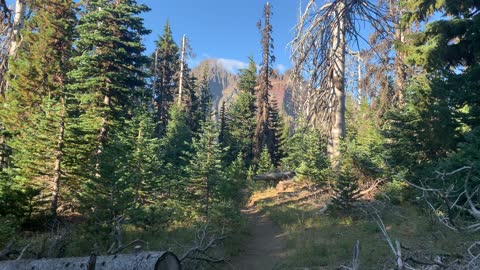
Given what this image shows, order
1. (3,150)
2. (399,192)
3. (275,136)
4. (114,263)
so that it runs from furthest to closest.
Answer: (275,136) → (3,150) → (399,192) → (114,263)

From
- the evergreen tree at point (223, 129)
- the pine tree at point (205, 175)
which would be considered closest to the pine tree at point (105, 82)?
the pine tree at point (205, 175)

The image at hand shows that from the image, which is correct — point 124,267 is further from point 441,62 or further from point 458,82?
point 441,62

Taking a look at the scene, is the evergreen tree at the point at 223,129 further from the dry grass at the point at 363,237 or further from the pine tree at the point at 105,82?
the dry grass at the point at 363,237

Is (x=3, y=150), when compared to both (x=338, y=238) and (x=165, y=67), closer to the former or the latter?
(x=338, y=238)

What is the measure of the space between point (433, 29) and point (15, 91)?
1772cm

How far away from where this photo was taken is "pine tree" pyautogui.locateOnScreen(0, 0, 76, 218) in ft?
44.9

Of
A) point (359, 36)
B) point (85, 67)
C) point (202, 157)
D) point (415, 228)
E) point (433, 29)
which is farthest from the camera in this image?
point (85, 67)

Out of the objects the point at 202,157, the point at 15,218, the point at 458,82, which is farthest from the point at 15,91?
the point at 458,82

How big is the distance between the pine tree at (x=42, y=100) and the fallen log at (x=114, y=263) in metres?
8.88

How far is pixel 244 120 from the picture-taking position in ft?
134

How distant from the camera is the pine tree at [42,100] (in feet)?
44.9

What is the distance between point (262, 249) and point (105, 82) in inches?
460

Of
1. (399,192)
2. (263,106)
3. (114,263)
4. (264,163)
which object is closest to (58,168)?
(114,263)

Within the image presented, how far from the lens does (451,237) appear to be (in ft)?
26.0
